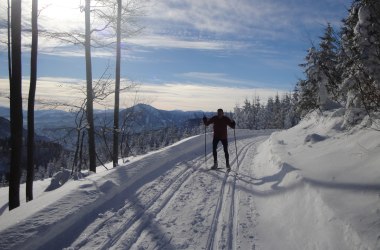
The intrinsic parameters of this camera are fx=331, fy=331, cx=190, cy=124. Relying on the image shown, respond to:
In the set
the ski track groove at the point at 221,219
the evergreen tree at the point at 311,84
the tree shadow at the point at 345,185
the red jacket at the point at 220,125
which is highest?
the evergreen tree at the point at 311,84

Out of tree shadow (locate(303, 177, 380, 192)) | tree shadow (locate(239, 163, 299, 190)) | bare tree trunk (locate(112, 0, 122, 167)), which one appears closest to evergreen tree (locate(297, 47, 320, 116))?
Answer: bare tree trunk (locate(112, 0, 122, 167))

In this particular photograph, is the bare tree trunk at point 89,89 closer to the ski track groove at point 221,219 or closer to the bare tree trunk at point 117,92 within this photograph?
the bare tree trunk at point 117,92

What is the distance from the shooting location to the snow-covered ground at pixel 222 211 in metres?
4.91

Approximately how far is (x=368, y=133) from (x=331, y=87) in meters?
23.0

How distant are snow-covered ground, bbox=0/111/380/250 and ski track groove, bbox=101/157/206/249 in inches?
0.6

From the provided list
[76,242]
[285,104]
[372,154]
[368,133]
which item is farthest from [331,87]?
[285,104]

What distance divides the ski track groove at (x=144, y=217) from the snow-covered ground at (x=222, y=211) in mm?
16

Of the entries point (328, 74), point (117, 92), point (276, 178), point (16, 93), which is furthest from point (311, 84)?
point (16, 93)

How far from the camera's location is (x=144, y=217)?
6.30 metres

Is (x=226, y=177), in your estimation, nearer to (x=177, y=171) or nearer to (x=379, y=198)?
(x=177, y=171)

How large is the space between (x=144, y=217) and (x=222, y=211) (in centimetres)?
161

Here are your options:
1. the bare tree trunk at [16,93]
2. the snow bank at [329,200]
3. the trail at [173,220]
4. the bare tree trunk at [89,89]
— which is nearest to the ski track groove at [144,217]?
the trail at [173,220]

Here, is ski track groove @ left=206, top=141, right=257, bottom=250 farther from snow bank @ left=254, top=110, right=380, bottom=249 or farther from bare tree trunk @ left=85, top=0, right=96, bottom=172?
bare tree trunk @ left=85, top=0, right=96, bottom=172

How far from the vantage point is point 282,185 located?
318 inches
